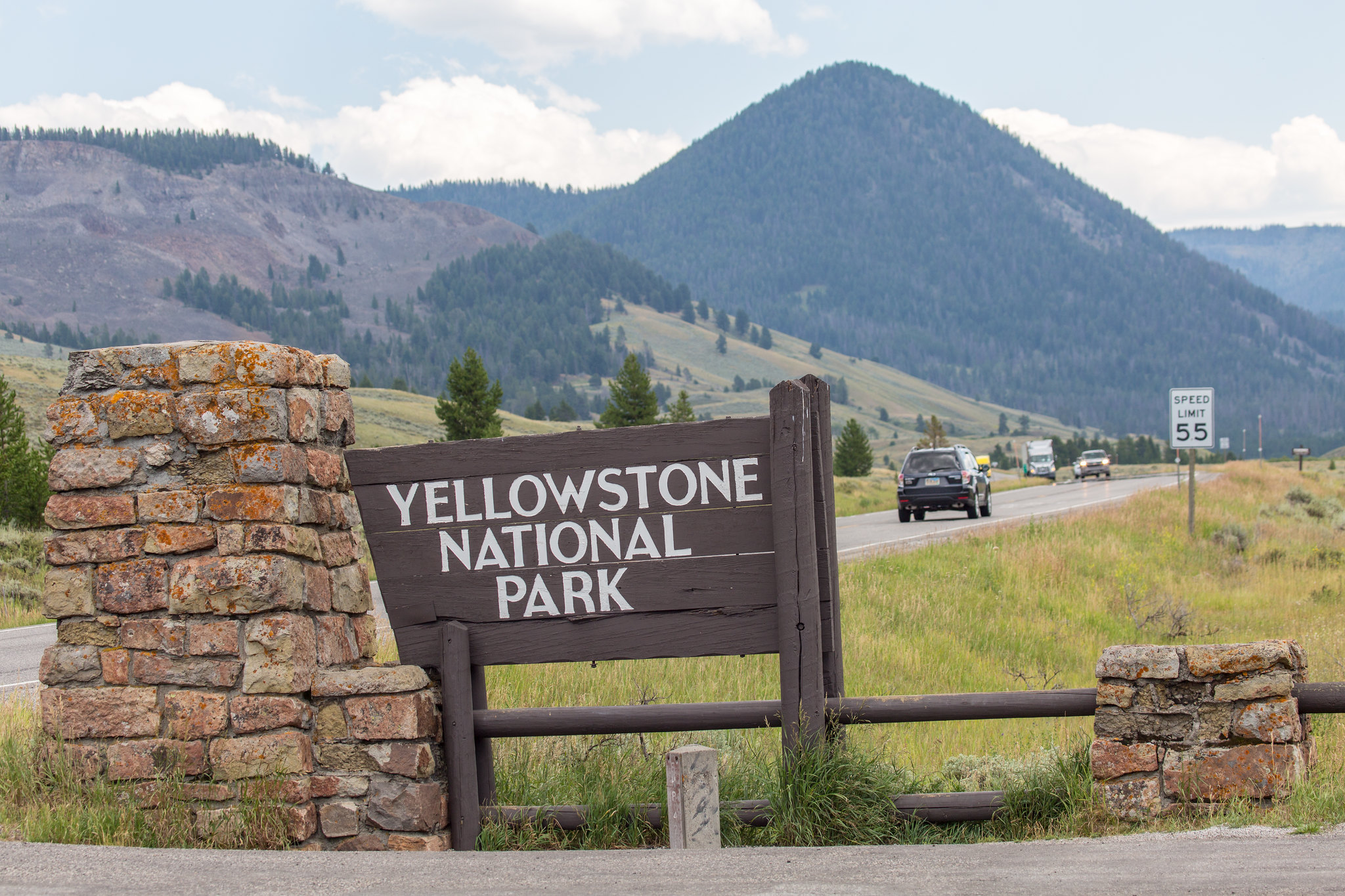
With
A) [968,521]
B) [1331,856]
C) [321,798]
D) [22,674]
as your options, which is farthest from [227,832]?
[968,521]

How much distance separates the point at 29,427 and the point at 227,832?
183ft

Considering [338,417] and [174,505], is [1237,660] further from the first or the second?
[174,505]

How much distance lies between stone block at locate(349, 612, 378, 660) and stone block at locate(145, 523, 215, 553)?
2.55 feet

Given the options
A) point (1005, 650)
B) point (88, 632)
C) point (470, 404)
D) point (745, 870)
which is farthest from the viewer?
point (470, 404)

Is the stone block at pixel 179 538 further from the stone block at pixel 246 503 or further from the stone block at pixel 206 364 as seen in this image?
the stone block at pixel 206 364

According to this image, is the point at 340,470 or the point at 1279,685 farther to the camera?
the point at 340,470

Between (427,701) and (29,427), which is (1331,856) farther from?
(29,427)

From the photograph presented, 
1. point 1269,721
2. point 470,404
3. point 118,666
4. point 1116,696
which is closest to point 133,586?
point 118,666

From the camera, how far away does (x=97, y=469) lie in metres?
5.00

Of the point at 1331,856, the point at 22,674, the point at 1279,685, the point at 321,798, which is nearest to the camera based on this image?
the point at 1331,856

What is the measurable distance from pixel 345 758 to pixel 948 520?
25383 mm

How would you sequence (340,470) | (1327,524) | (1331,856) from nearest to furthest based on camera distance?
(1331,856) → (340,470) → (1327,524)

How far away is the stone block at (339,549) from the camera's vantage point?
17.2 ft

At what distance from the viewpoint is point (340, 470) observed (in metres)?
5.37
